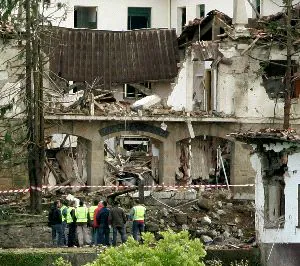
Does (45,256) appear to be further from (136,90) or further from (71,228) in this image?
(136,90)

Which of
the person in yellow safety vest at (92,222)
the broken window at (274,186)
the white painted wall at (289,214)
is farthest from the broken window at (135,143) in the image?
the white painted wall at (289,214)

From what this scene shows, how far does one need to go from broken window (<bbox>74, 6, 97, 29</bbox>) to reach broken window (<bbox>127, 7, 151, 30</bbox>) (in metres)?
1.60

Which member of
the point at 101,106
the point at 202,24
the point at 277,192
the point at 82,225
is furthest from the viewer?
the point at 202,24

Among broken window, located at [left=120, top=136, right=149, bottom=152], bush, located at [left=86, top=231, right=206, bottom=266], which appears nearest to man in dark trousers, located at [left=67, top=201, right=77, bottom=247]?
bush, located at [left=86, top=231, right=206, bottom=266]

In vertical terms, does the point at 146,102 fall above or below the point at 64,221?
above

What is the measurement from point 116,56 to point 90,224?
21248mm

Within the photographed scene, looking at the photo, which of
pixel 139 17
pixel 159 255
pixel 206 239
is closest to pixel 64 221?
pixel 206 239

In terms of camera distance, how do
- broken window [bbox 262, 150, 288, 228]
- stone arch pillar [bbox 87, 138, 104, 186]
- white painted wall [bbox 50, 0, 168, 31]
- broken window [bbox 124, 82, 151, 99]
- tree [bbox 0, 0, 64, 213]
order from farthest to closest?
white painted wall [bbox 50, 0, 168, 31] → broken window [bbox 124, 82, 151, 99] → stone arch pillar [bbox 87, 138, 104, 186] → tree [bbox 0, 0, 64, 213] → broken window [bbox 262, 150, 288, 228]

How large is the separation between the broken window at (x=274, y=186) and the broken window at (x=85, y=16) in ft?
94.1

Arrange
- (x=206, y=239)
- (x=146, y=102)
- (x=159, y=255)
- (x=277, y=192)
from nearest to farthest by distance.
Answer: (x=159, y=255)
(x=277, y=192)
(x=206, y=239)
(x=146, y=102)

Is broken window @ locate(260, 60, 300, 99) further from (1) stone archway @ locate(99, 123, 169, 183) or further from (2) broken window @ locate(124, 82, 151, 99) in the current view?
(2) broken window @ locate(124, 82, 151, 99)

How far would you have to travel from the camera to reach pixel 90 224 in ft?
214

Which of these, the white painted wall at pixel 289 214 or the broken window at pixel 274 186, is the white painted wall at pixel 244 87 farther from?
the white painted wall at pixel 289 214

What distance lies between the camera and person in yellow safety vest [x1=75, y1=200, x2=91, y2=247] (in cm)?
6519
